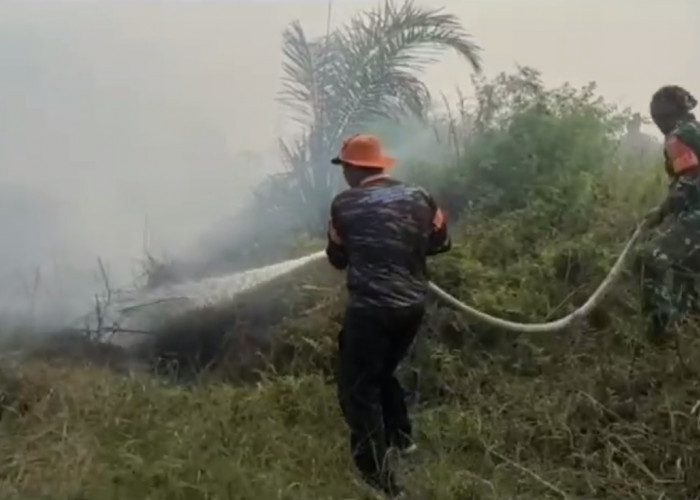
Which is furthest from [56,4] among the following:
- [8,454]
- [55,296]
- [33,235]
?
[8,454]

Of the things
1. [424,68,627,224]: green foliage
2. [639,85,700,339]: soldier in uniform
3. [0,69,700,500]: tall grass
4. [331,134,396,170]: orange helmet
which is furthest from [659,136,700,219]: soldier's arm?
[331,134,396,170]: orange helmet

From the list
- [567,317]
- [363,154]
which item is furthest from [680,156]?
Result: [363,154]

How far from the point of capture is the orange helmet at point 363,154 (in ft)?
17.8

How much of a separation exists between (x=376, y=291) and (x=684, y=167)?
209cm

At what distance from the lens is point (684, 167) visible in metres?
6.28

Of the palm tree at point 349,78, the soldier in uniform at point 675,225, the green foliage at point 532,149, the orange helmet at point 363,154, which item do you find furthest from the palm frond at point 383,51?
the orange helmet at point 363,154

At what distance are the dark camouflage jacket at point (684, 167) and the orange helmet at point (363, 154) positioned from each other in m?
1.77

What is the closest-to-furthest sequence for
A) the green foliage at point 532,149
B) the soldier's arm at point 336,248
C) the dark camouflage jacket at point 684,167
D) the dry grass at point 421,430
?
the dry grass at point 421,430
the soldier's arm at point 336,248
the dark camouflage jacket at point 684,167
the green foliage at point 532,149

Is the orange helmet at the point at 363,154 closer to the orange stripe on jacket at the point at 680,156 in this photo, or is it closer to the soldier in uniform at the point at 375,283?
the soldier in uniform at the point at 375,283

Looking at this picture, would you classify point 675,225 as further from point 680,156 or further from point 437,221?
point 437,221

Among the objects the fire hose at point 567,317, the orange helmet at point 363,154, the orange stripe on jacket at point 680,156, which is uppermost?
the orange helmet at point 363,154

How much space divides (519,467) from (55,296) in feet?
12.4

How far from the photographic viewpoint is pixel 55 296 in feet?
26.0

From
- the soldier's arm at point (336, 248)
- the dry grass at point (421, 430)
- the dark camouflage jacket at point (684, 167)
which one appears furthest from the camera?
the dark camouflage jacket at point (684, 167)
